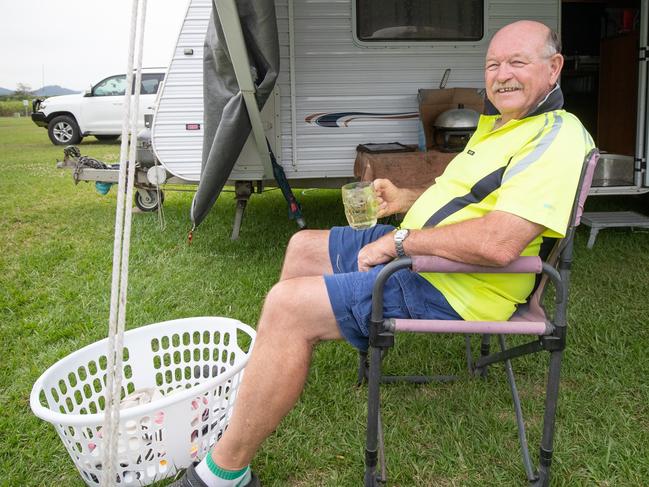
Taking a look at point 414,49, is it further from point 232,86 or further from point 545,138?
point 545,138

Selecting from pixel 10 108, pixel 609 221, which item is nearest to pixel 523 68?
pixel 609 221

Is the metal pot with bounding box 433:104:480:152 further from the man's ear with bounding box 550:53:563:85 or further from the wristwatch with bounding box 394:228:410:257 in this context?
the wristwatch with bounding box 394:228:410:257

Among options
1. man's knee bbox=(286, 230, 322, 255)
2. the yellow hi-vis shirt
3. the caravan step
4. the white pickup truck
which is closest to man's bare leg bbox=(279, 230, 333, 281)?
man's knee bbox=(286, 230, 322, 255)

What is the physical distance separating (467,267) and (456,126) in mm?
2656

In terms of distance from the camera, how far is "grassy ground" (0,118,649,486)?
77.9 inches

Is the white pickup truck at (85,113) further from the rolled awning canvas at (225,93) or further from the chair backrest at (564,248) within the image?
the chair backrest at (564,248)

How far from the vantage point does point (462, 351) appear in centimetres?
275

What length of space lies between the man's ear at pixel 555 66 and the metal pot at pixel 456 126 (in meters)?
2.23

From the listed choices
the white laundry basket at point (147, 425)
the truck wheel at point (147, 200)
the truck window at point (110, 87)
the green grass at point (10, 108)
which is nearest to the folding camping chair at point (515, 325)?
the white laundry basket at point (147, 425)

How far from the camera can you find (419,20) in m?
4.48

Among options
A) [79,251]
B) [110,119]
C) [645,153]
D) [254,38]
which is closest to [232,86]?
[254,38]

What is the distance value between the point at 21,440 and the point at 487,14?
13.4 feet

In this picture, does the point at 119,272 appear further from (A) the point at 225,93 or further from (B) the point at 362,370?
(A) the point at 225,93

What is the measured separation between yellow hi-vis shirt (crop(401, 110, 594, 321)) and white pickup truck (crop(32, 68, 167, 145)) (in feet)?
39.2
